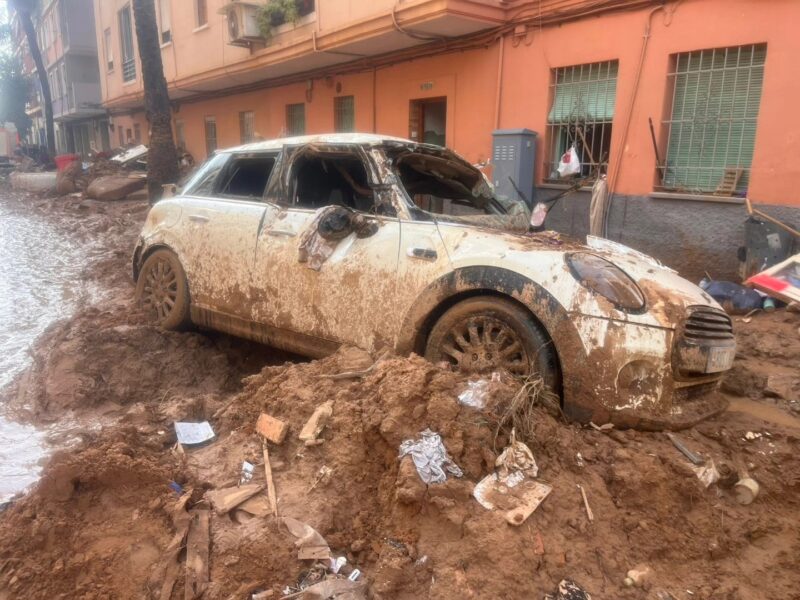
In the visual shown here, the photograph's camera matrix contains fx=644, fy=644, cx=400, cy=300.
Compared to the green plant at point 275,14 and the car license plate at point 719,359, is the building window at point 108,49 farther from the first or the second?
the car license plate at point 719,359

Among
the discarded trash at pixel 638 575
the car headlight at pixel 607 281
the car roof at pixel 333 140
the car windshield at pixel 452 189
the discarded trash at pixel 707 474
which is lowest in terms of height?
the discarded trash at pixel 638 575

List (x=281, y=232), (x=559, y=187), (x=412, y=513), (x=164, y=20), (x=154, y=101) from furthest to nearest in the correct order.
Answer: (x=164, y=20), (x=154, y=101), (x=559, y=187), (x=281, y=232), (x=412, y=513)

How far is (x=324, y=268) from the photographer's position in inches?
169

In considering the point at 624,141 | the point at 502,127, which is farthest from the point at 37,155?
the point at 624,141

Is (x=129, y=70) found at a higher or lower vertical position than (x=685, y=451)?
higher

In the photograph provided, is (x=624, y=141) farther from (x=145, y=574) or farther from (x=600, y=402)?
(x=145, y=574)

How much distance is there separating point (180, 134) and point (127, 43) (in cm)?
468

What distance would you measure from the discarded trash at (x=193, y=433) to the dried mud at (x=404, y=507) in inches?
2.2

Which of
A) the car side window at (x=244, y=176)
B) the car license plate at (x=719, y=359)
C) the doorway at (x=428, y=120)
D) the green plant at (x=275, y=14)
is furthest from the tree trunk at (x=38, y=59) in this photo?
the car license plate at (x=719, y=359)

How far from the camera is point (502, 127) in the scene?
1010cm

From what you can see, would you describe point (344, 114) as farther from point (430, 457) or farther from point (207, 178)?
point (430, 457)

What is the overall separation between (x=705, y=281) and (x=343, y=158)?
4.70 meters

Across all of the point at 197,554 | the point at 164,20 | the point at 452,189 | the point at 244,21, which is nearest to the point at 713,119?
the point at 452,189

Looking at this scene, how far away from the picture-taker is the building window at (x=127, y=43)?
74.8 ft
